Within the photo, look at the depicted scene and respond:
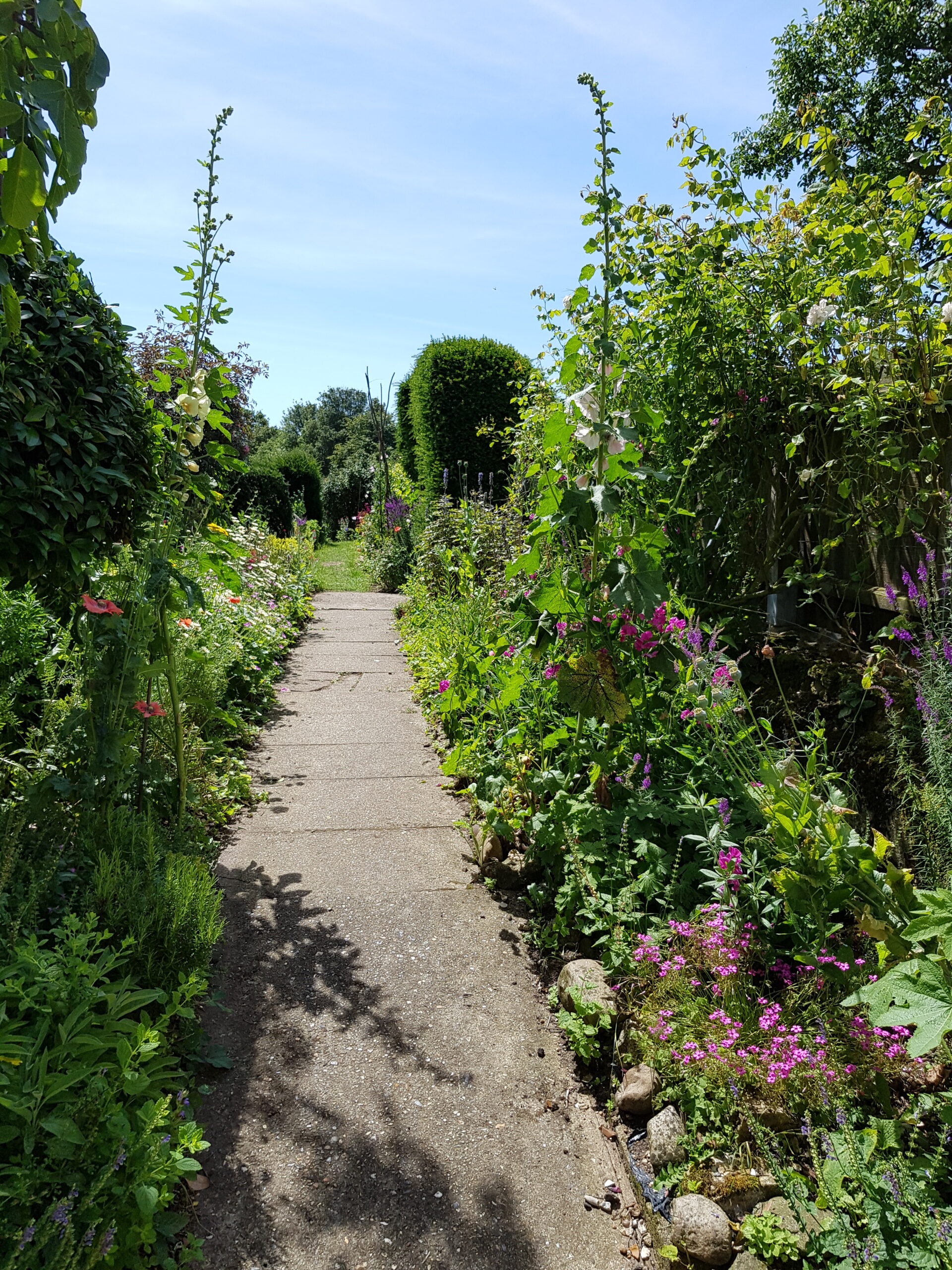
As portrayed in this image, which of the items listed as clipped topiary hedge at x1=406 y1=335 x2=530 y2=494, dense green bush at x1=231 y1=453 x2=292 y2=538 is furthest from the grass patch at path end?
clipped topiary hedge at x1=406 y1=335 x2=530 y2=494

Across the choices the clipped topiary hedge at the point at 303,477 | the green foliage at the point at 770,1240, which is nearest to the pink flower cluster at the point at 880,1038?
the green foliage at the point at 770,1240

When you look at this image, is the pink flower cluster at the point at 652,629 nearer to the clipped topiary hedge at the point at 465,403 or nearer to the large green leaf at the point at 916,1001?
the large green leaf at the point at 916,1001

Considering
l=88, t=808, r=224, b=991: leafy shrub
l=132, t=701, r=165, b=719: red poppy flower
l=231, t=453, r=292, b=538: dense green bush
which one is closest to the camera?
l=88, t=808, r=224, b=991: leafy shrub

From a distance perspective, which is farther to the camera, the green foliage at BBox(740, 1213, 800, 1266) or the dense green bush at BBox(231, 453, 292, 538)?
the dense green bush at BBox(231, 453, 292, 538)

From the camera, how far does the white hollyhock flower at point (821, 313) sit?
2.71m

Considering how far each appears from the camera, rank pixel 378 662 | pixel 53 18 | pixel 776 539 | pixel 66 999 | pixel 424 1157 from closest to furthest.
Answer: pixel 53 18
pixel 66 999
pixel 424 1157
pixel 776 539
pixel 378 662

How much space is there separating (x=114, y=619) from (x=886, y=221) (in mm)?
3049

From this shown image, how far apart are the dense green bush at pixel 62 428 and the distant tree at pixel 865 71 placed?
38.9 ft

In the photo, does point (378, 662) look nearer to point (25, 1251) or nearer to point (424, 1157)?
point (424, 1157)

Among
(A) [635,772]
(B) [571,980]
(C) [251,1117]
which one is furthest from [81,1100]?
(A) [635,772]

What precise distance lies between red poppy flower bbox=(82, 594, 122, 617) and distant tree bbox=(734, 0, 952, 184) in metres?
12.2

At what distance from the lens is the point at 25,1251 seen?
1.25 meters

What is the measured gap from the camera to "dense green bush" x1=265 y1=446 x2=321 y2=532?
17.9 meters

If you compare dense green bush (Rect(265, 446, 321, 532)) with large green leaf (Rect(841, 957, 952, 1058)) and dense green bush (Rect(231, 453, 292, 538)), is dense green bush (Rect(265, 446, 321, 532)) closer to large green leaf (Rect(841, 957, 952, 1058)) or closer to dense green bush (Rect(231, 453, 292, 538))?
dense green bush (Rect(231, 453, 292, 538))
